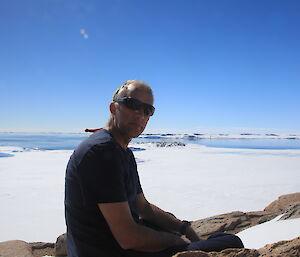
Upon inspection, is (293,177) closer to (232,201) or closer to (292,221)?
(232,201)

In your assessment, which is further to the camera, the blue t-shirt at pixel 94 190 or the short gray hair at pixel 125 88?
the short gray hair at pixel 125 88

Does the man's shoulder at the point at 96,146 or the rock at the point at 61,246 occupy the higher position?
the man's shoulder at the point at 96,146

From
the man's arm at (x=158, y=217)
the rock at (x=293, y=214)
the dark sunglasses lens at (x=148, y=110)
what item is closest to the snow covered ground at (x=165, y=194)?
the rock at (x=293, y=214)

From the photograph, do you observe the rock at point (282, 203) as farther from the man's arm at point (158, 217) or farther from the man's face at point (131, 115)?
the man's face at point (131, 115)

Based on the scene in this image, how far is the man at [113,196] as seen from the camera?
143 cm

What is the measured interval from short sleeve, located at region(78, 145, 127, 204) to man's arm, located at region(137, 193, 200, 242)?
0.87 m

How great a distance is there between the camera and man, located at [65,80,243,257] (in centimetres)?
143

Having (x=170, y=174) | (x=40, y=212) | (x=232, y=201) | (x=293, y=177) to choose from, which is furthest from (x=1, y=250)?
(x=293, y=177)

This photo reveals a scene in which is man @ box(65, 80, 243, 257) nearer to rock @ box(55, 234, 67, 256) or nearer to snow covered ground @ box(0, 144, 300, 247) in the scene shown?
snow covered ground @ box(0, 144, 300, 247)

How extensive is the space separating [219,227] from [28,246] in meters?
2.91

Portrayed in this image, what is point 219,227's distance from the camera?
424cm

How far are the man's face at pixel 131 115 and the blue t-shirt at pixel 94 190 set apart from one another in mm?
198

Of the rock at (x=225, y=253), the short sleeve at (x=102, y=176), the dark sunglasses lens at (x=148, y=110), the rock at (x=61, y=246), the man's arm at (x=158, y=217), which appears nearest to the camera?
the short sleeve at (x=102, y=176)

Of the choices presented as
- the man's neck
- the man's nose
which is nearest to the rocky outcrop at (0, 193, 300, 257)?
the man's neck
